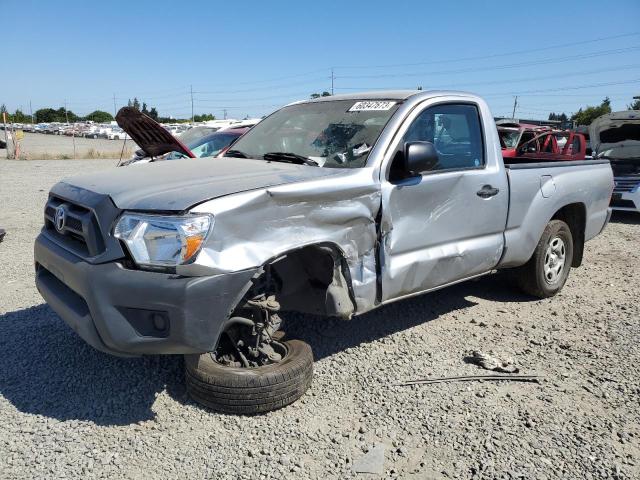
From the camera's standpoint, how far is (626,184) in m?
9.86

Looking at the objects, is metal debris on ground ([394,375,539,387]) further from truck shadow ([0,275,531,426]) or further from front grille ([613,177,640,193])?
front grille ([613,177,640,193])

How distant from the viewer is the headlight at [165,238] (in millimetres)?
2648

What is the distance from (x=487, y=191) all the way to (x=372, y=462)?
92.7 inches

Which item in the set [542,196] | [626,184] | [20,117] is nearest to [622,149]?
[626,184]

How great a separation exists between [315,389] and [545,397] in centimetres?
144

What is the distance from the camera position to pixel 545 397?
3363mm

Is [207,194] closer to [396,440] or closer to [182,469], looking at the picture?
[182,469]

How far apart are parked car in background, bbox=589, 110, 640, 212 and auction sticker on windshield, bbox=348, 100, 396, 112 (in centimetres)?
758

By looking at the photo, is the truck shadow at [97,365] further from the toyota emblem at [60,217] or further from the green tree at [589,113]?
the green tree at [589,113]

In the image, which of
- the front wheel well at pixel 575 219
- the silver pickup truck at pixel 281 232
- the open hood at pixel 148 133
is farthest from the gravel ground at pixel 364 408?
the open hood at pixel 148 133

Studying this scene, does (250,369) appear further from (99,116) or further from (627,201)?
(99,116)

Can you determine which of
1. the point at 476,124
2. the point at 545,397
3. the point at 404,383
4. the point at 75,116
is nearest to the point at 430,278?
the point at 404,383

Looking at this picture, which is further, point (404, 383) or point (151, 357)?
point (151, 357)

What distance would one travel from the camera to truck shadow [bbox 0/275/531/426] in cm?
316
